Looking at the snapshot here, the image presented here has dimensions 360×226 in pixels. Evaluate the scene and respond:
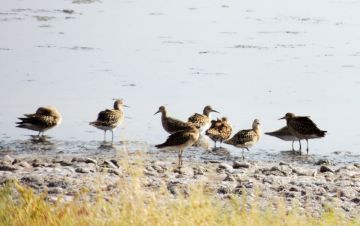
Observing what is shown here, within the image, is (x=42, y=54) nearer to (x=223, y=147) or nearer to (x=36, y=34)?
(x=36, y=34)

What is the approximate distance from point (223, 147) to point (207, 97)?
367 centimetres

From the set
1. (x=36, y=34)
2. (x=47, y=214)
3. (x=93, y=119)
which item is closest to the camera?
(x=47, y=214)

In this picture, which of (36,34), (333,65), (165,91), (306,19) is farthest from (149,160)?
(306,19)

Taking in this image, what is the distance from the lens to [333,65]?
87.3 feet

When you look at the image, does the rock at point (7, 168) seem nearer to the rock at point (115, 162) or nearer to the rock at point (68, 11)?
the rock at point (115, 162)

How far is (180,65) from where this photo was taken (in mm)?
26375

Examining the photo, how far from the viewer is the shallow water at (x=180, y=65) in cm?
2002

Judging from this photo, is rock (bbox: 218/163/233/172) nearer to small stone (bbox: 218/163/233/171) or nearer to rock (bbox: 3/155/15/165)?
small stone (bbox: 218/163/233/171)

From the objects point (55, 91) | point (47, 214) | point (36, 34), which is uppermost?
point (36, 34)

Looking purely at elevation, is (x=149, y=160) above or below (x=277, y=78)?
below

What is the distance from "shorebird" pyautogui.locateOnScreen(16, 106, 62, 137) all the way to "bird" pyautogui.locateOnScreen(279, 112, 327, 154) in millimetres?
4634

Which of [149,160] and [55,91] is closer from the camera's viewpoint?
[149,160]

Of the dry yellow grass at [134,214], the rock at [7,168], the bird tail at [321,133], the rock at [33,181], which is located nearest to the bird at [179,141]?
the rock at [7,168]

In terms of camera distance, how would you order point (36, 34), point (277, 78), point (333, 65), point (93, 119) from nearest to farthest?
point (93, 119), point (277, 78), point (333, 65), point (36, 34)
